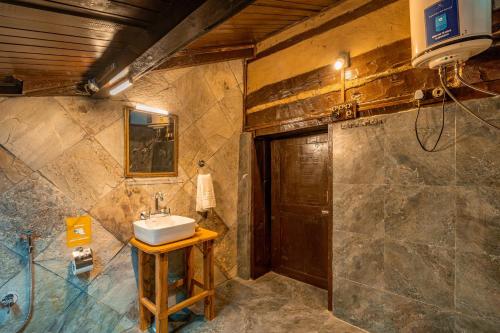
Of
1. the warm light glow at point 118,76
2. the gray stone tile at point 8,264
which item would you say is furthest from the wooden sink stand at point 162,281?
the warm light glow at point 118,76

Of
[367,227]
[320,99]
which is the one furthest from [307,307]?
[320,99]

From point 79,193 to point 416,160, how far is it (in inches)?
110

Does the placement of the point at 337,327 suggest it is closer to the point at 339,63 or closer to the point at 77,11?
the point at 339,63

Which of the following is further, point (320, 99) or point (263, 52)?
point (263, 52)

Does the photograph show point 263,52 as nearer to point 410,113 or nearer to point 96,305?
point 410,113

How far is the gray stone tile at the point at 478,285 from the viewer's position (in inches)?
62.0

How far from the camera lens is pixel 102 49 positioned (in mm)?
1577

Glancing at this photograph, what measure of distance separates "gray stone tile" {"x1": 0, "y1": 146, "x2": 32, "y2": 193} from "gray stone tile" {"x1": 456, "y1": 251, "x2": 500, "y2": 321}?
328 centimetres

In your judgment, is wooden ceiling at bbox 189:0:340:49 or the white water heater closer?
the white water heater

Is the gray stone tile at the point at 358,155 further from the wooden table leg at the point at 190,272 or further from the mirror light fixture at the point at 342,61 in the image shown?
the wooden table leg at the point at 190,272

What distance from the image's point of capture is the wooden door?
2.90 meters

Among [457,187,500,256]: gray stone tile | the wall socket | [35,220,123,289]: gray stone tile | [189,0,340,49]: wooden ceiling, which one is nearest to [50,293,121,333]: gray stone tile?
[35,220,123,289]: gray stone tile

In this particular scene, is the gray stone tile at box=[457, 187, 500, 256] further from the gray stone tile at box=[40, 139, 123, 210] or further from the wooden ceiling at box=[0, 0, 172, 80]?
the gray stone tile at box=[40, 139, 123, 210]

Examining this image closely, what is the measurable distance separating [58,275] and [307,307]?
2336 millimetres
